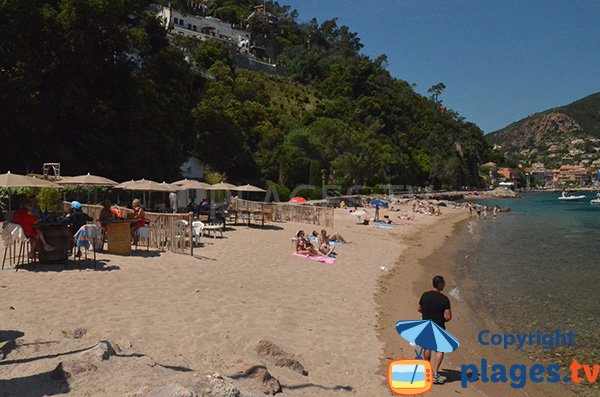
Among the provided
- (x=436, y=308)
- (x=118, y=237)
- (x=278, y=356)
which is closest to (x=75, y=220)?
(x=118, y=237)

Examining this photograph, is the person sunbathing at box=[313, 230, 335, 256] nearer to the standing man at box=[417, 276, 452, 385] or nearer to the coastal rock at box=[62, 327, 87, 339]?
the standing man at box=[417, 276, 452, 385]

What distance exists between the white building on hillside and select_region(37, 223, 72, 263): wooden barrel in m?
80.7

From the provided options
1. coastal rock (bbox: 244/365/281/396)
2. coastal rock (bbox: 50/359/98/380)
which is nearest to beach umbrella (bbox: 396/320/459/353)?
coastal rock (bbox: 244/365/281/396)

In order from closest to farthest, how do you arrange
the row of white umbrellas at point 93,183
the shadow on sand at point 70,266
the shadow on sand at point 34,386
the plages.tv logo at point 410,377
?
the shadow on sand at point 34,386
the plages.tv logo at point 410,377
the shadow on sand at point 70,266
the row of white umbrellas at point 93,183

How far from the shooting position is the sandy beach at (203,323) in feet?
16.3

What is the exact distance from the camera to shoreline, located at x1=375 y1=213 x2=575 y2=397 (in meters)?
7.06

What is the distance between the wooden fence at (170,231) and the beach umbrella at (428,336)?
7.91m

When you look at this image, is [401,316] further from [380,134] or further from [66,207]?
[380,134]

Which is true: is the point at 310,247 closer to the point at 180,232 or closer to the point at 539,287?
the point at 180,232

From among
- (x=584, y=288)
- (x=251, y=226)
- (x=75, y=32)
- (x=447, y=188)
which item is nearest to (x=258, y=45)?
(x=447, y=188)

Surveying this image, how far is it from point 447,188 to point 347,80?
116 feet

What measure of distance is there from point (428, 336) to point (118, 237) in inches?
351

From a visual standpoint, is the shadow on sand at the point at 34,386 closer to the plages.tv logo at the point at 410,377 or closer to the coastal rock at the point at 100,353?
the coastal rock at the point at 100,353

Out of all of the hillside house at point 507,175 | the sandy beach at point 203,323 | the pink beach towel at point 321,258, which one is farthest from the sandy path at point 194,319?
the hillside house at point 507,175
